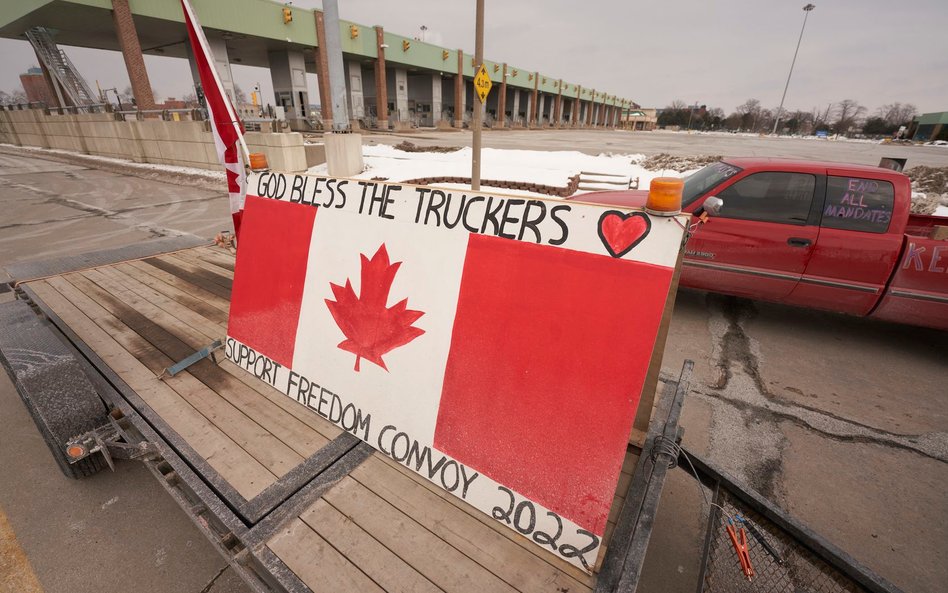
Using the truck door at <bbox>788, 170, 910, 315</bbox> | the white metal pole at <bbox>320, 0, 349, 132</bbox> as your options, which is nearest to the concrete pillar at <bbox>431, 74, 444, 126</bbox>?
the white metal pole at <bbox>320, 0, 349, 132</bbox>

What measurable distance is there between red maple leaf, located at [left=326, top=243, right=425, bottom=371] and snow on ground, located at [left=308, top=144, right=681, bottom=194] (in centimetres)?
1007

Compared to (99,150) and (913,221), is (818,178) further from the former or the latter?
(99,150)

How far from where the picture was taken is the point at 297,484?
1823mm

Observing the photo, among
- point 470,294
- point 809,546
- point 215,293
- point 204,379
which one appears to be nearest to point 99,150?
point 215,293

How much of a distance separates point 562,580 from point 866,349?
16.6 ft

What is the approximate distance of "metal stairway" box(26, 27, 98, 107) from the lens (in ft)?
74.6

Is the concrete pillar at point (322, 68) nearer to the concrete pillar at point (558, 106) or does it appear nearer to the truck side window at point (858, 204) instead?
the truck side window at point (858, 204)

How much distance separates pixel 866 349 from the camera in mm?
4379

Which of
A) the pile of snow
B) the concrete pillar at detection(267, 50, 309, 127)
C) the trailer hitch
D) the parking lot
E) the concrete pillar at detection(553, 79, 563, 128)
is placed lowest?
the parking lot

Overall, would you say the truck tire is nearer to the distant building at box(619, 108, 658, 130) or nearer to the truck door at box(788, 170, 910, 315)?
the truck door at box(788, 170, 910, 315)

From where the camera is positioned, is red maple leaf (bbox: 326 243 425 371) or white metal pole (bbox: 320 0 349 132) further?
white metal pole (bbox: 320 0 349 132)

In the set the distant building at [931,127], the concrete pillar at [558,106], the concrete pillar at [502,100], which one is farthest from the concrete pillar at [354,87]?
the distant building at [931,127]

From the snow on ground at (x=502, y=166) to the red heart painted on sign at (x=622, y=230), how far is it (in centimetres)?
1021

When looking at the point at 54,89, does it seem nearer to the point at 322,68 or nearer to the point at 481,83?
the point at 322,68
